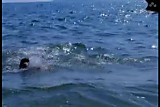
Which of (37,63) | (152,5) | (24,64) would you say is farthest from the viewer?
(37,63)

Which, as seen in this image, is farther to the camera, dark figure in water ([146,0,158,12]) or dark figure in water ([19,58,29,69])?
dark figure in water ([19,58,29,69])

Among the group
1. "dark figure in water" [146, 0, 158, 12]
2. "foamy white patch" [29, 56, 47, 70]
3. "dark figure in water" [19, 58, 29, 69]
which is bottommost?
"foamy white patch" [29, 56, 47, 70]

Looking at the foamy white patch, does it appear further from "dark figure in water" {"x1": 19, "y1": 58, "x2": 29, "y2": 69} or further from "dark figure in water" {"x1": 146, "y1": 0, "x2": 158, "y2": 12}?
"dark figure in water" {"x1": 146, "y1": 0, "x2": 158, "y2": 12}

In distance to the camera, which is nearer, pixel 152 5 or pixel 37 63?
pixel 152 5

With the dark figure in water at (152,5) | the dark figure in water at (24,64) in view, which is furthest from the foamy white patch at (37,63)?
the dark figure in water at (152,5)

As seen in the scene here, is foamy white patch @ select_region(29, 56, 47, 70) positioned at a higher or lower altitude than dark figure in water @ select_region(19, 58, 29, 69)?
lower

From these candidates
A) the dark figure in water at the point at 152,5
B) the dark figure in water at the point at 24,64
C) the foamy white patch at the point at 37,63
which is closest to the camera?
the dark figure in water at the point at 152,5

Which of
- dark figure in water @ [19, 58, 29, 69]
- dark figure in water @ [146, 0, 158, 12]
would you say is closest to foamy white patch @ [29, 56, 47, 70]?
dark figure in water @ [19, 58, 29, 69]

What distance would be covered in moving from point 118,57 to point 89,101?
7653 millimetres

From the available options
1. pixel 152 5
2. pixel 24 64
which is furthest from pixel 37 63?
pixel 152 5

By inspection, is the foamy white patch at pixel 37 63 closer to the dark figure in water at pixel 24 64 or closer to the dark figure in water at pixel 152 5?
the dark figure in water at pixel 24 64

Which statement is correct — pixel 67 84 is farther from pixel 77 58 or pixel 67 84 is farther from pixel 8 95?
pixel 77 58

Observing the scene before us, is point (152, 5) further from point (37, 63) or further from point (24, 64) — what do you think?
point (37, 63)

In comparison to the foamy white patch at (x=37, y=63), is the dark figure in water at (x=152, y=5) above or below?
above
